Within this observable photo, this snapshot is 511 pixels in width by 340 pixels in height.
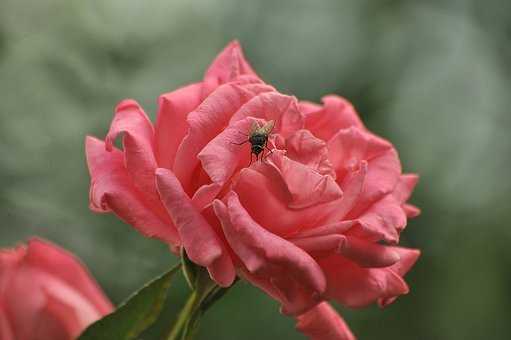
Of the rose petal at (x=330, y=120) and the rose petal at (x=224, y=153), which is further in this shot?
the rose petal at (x=330, y=120)

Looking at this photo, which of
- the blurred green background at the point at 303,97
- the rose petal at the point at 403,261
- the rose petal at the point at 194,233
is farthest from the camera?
the blurred green background at the point at 303,97

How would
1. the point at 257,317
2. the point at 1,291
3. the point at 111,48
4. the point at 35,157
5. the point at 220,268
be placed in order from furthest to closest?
the point at 111,48 → the point at 35,157 → the point at 257,317 → the point at 1,291 → the point at 220,268

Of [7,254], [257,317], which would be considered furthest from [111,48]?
[7,254]

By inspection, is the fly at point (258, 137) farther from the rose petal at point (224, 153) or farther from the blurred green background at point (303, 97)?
the blurred green background at point (303, 97)

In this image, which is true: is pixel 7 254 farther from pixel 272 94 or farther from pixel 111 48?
pixel 111 48

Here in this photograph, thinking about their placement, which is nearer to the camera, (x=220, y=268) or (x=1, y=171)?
(x=220, y=268)

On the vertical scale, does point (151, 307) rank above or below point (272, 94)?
below

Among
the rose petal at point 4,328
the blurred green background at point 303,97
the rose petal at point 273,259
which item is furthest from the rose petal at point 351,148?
the blurred green background at point 303,97
